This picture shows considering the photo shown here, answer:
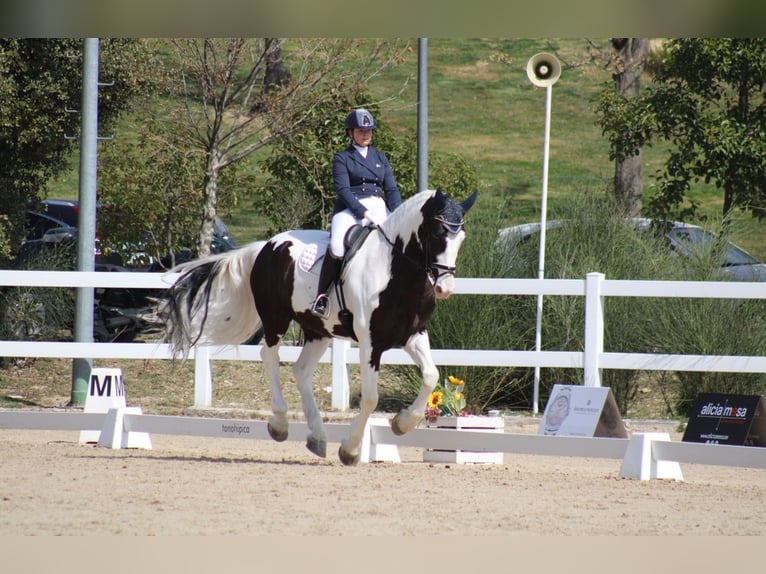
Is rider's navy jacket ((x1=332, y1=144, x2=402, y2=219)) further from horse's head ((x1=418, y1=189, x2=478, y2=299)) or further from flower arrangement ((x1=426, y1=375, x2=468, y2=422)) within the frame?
flower arrangement ((x1=426, y1=375, x2=468, y2=422))

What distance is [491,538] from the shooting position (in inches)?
219

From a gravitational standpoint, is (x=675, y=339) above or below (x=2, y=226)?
below

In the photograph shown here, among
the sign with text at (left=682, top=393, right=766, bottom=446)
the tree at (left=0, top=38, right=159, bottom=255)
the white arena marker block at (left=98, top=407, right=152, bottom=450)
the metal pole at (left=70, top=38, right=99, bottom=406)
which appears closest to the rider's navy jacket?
the white arena marker block at (left=98, top=407, right=152, bottom=450)

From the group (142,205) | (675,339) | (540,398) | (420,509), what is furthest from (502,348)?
(420,509)

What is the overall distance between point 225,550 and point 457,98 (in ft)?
108

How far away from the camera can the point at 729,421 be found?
27.6 feet

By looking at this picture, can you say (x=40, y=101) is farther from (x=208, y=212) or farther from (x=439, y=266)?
(x=439, y=266)

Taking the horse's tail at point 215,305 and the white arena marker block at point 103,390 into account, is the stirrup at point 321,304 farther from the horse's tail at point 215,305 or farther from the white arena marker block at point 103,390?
the white arena marker block at point 103,390

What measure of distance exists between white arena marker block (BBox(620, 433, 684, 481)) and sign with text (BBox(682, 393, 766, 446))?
46cm

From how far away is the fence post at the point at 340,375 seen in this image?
38.8 feet

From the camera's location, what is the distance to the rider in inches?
324

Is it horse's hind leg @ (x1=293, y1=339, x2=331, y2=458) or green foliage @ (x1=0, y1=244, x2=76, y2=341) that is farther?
green foliage @ (x1=0, y1=244, x2=76, y2=341)

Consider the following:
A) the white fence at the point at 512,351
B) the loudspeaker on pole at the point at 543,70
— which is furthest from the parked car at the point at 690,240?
the white fence at the point at 512,351

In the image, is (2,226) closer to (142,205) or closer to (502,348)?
(142,205)
